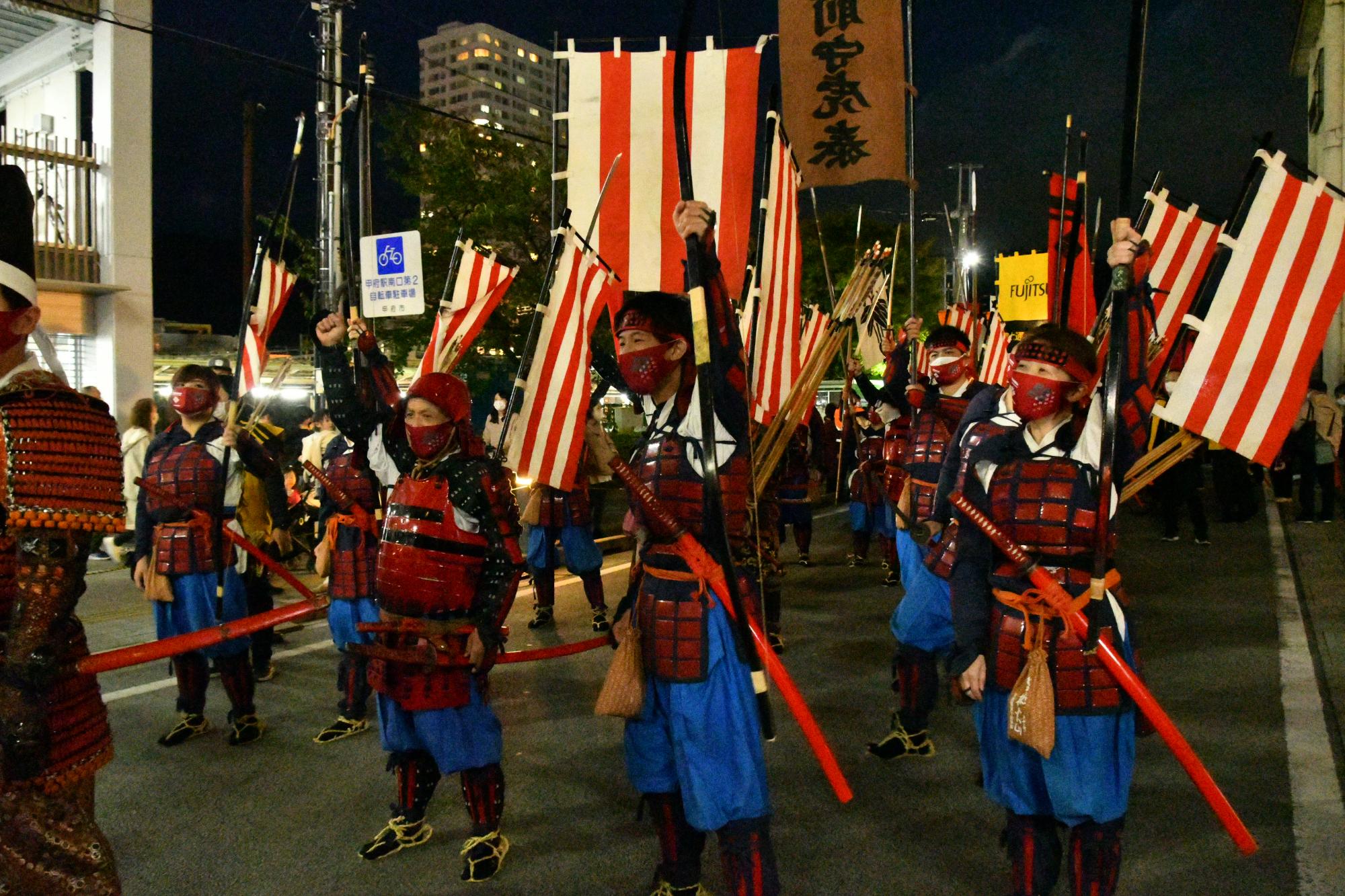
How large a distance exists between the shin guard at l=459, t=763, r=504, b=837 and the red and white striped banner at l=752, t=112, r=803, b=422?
200cm

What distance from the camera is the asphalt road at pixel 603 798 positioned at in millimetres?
3777

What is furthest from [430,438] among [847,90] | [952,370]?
[847,90]

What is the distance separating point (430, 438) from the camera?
12.4 ft

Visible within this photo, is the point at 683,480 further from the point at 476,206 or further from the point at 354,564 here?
the point at 476,206

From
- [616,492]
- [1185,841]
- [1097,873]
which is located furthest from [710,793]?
[616,492]

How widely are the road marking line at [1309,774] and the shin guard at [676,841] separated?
225cm

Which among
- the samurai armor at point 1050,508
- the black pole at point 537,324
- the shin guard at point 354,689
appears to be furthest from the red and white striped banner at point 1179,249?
the shin guard at point 354,689

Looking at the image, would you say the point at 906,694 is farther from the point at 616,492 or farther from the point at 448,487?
the point at 616,492

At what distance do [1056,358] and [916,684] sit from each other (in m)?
2.40

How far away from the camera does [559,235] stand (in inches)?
177

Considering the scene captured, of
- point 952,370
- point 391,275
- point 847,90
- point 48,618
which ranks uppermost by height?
point 847,90

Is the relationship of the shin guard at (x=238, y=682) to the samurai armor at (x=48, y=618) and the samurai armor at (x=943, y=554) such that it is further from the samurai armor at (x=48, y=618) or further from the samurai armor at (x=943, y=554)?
the samurai armor at (x=943, y=554)

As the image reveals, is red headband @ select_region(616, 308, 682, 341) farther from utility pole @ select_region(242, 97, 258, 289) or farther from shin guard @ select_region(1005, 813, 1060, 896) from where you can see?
utility pole @ select_region(242, 97, 258, 289)

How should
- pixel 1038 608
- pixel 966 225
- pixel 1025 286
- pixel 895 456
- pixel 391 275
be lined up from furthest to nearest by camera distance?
pixel 966 225 < pixel 1025 286 < pixel 391 275 < pixel 895 456 < pixel 1038 608
